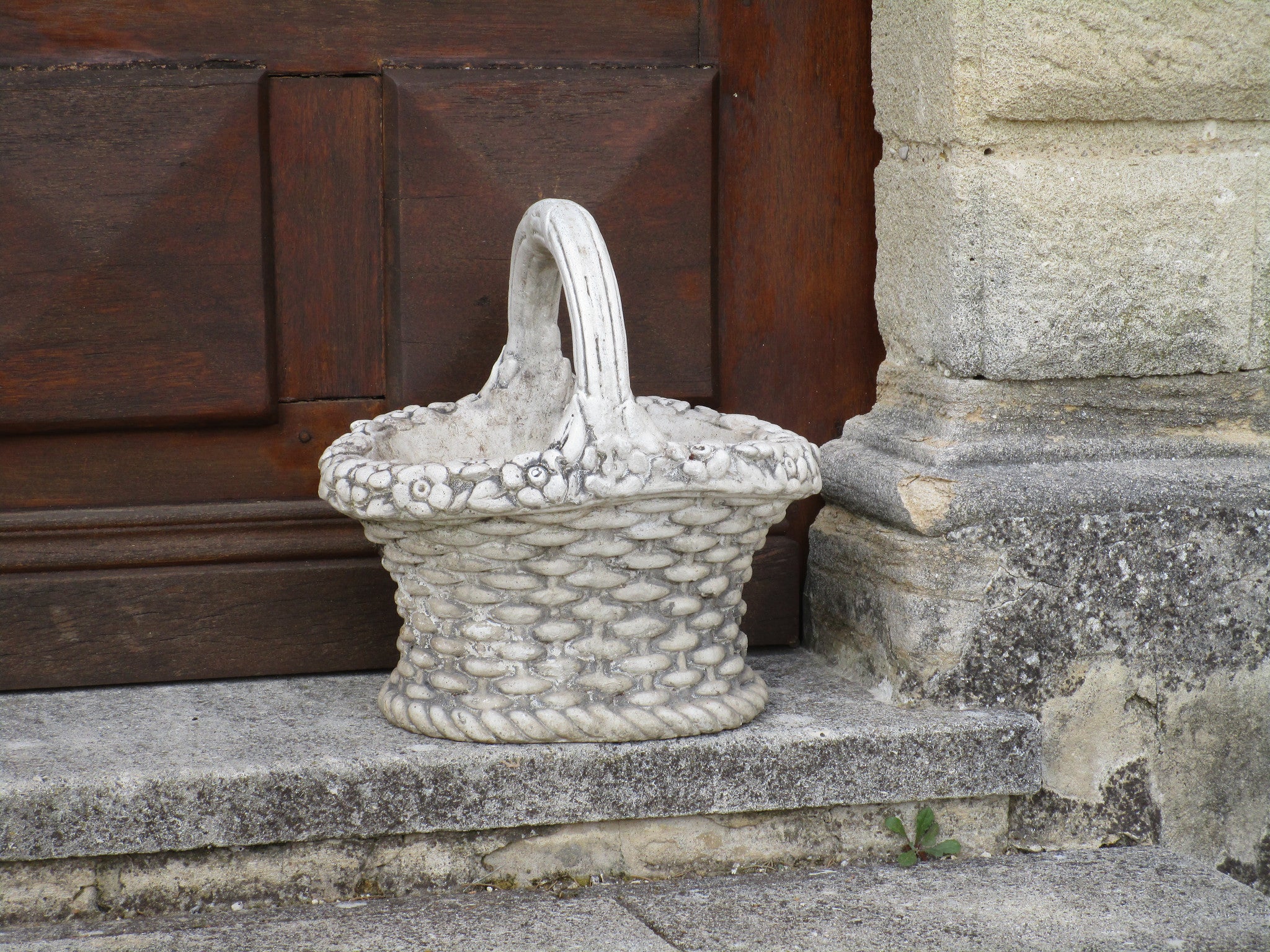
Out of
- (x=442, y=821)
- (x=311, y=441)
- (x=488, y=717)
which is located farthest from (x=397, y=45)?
(x=442, y=821)

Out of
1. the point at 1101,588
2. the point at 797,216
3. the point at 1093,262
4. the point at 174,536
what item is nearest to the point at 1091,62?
the point at 1093,262

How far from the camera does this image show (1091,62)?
1.51 m

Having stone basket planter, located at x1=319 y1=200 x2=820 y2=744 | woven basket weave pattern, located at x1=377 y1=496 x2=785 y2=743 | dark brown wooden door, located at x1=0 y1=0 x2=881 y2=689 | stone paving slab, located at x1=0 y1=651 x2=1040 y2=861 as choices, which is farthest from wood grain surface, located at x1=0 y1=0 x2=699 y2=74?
stone paving slab, located at x1=0 y1=651 x2=1040 y2=861

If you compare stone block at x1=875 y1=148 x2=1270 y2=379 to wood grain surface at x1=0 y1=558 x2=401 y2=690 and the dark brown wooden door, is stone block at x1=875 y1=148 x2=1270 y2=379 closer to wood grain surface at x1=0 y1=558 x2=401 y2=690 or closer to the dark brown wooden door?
the dark brown wooden door

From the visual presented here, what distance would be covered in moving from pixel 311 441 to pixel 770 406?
615 mm

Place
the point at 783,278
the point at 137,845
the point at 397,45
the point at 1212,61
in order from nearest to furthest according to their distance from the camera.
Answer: the point at 137,845, the point at 1212,61, the point at 397,45, the point at 783,278

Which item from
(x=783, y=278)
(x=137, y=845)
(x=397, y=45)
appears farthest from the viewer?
(x=783, y=278)

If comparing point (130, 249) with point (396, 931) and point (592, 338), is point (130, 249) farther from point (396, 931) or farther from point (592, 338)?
point (396, 931)

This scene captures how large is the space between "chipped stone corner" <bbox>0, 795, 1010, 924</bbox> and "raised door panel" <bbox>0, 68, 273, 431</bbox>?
56 centimetres

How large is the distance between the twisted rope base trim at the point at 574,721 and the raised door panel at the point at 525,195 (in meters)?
0.45

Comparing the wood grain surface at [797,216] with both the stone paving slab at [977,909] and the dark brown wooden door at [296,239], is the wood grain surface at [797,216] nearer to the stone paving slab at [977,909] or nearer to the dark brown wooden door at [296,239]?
the dark brown wooden door at [296,239]

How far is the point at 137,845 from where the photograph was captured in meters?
1.35

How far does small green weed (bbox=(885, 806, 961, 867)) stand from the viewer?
148cm

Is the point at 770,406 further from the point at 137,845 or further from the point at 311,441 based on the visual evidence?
the point at 137,845
